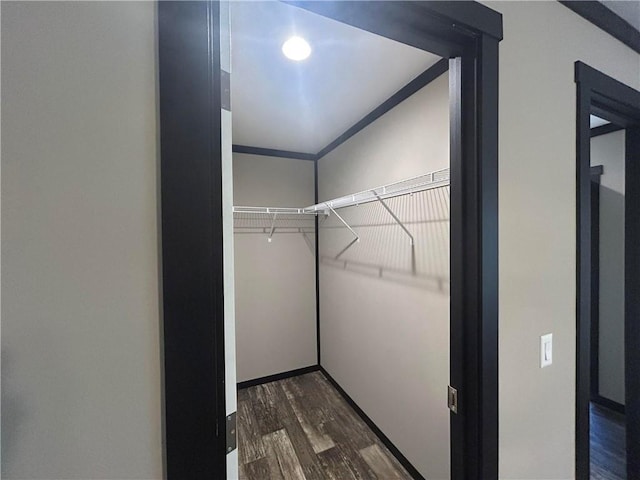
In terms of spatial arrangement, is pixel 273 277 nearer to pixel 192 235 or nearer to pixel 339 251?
pixel 339 251

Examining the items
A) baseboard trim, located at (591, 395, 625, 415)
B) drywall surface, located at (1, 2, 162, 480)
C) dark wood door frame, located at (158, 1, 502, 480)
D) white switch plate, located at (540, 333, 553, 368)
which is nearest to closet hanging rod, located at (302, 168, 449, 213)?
white switch plate, located at (540, 333, 553, 368)

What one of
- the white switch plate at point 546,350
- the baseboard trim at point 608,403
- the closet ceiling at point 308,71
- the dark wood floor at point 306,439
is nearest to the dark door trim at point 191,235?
the closet ceiling at point 308,71

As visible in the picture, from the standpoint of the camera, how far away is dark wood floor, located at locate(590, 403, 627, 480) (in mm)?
1825

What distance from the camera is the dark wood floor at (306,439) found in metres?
1.84

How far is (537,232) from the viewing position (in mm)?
1015

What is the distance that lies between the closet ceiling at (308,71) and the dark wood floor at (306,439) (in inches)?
99.4

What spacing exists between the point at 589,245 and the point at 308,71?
1.59 metres

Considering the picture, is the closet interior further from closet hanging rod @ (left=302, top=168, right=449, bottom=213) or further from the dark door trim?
the dark door trim

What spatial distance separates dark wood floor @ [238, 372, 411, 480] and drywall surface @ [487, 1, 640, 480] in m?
1.17

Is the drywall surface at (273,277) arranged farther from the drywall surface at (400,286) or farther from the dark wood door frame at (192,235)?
the dark wood door frame at (192,235)

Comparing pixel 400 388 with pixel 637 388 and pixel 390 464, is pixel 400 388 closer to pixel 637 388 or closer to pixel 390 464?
pixel 390 464

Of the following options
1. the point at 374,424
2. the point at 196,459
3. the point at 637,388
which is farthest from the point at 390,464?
the point at 196,459

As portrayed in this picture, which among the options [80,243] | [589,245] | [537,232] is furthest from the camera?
[589,245]

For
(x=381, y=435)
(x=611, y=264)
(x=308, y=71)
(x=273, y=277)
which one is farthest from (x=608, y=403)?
(x=308, y=71)
